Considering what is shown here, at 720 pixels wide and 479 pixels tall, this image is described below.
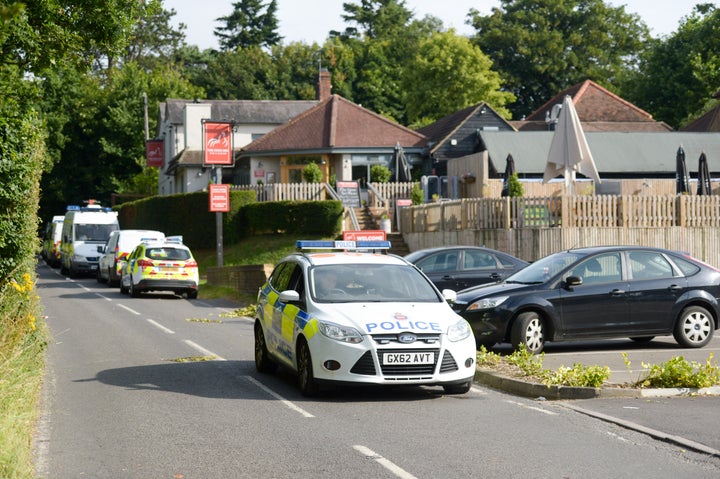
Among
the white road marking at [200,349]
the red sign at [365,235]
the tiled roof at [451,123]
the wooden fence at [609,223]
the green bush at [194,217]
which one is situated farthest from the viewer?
the tiled roof at [451,123]

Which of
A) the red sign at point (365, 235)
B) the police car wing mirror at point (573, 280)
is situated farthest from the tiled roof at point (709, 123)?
the police car wing mirror at point (573, 280)

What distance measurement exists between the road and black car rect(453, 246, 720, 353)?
3098 mm

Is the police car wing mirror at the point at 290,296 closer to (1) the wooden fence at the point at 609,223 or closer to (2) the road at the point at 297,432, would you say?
(2) the road at the point at 297,432

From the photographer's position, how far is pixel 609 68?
8619cm

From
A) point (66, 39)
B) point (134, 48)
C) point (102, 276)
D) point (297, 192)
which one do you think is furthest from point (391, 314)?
point (134, 48)

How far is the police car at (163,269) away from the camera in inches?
1227

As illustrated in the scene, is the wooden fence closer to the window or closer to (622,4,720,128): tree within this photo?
the window

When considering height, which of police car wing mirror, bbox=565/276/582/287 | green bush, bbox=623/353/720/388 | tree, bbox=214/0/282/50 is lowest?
green bush, bbox=623/353/720/388

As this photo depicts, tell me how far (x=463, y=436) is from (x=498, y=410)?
1646mm

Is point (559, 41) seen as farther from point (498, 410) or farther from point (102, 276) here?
point (498, 410)

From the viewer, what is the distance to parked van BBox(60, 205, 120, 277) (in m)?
44.1

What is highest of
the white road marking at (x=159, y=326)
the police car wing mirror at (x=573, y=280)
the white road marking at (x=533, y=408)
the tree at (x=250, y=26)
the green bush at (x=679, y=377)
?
the tree at (x=250, y=26)

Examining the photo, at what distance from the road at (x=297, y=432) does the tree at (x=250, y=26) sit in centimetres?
9787

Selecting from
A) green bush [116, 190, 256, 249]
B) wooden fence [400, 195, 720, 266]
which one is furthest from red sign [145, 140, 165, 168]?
wooden fence [400, 195, 720, 266]
